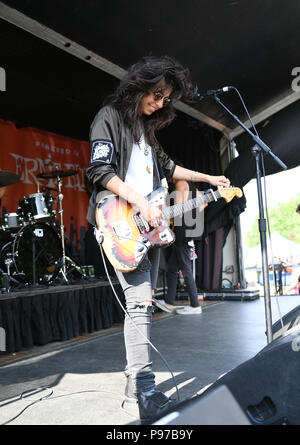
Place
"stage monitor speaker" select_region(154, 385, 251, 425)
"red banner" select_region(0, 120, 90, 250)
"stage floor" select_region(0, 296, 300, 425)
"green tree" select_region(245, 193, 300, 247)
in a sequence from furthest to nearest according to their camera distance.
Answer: "green tree" select_region(245, 193, 300, 247)
"red banner" select_region(0, 120, 90, 250)
"stage floor" select_region(0, 296, 300, 425)
"stage monitor speaker" select_region(154, 385, 251, 425)

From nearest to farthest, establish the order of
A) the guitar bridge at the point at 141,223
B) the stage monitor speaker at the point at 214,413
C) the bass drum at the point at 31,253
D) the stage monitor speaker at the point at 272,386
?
the stage monitor speaker at the point at 214,413, the stage monitor speaker at the point at 272,386, the guitar bridge at the point at 141,223, the bass drum at the point at 31,253

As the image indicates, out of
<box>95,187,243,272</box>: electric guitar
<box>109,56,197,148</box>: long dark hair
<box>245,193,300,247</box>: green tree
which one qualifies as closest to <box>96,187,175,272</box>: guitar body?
<box>95,187,243,272</box>: electric guitar

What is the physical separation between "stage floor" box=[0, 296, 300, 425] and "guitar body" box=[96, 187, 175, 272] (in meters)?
0.63

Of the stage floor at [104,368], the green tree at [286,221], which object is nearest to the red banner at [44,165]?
the stage floor at [104,368]

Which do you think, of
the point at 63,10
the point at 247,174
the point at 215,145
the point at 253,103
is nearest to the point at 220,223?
the point at 247,174

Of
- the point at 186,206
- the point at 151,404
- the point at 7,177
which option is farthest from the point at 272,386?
the point at 7,177

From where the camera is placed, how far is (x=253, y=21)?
392cm

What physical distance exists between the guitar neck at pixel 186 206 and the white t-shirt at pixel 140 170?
15cm

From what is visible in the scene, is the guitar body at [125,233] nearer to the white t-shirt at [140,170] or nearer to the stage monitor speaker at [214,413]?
the white t-shirt at [140,170]

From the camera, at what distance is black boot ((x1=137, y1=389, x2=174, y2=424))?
1.47 metres

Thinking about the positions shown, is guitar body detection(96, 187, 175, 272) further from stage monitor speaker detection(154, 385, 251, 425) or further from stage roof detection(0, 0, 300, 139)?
stage roof detection(0, 0, 300, 139)

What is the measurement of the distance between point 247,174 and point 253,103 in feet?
3.58

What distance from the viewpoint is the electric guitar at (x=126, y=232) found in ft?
5.31

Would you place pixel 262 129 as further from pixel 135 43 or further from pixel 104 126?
pixel 104 126
